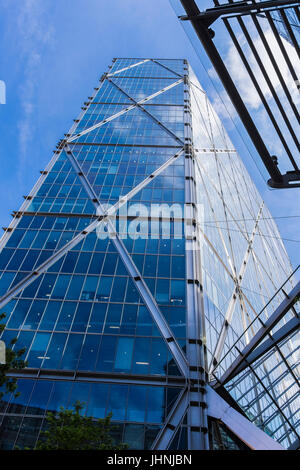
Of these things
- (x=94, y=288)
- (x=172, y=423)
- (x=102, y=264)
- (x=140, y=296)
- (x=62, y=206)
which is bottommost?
(x=172, y=423)

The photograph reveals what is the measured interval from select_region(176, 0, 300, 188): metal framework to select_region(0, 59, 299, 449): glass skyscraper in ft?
19.9

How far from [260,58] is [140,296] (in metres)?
15.7

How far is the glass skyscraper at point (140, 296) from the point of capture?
14938 millimetres

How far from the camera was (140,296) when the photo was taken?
20359 millimetres

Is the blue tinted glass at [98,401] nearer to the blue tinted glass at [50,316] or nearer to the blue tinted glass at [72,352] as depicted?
the blue tinted glass at [72,352]

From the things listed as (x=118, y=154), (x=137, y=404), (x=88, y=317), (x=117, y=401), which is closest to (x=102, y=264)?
(x=88, y=317)

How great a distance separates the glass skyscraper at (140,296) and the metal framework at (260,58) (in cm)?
607

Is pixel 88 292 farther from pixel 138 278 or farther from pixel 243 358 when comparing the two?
pixel 243 358

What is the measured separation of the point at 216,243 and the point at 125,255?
846 centimetres

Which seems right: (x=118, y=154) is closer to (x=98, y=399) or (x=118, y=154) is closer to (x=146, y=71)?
(x=98, y=399)

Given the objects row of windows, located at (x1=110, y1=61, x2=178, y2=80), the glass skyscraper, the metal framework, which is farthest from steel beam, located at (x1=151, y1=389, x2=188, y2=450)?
row of windows, located at (x1=110, y1=61, x2=178, y2=80)

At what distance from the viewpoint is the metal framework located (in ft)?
22.0

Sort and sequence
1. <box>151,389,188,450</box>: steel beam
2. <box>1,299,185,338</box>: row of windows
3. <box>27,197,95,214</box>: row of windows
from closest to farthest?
<box>151,389,188,450</box>: steel beam < <box>1,299,185,338</box>: row of windows < <box>27,197,95,214</box>: row of windows

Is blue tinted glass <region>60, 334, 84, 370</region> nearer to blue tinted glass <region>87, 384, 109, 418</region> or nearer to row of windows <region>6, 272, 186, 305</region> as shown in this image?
blue tinted glass <region>87, 384, 109, 418</region>
